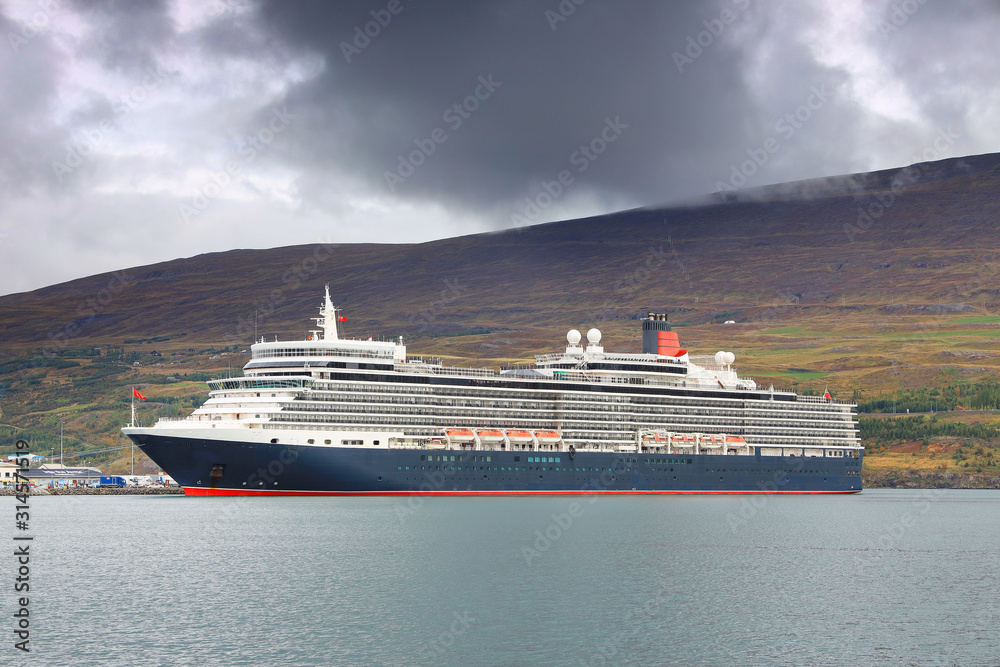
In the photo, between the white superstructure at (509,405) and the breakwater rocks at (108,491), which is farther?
the breakwater rocks at (108,491)

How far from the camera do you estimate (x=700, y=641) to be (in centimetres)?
3569

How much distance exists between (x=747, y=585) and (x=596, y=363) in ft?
213

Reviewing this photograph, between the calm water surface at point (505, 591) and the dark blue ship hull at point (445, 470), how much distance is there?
10922 mm

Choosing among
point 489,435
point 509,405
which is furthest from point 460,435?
point 509,405

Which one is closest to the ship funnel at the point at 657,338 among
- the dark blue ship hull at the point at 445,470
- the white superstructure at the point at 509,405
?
the white superstructure at the point at 509,405

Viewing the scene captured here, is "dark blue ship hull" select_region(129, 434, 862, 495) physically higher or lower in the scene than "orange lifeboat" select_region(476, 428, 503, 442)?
lower

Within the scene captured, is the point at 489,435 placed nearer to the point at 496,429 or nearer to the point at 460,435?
the point at 496,429

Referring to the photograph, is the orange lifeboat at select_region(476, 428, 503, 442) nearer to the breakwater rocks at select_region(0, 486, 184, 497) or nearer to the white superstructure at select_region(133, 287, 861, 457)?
the white superstructure at select_region(133, 287, 861, 457)

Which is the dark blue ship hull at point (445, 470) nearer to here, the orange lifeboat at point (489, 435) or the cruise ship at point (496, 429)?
the cruise ship at point (496, 429)

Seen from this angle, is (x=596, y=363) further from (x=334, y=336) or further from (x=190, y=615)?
(x=190, y=615)

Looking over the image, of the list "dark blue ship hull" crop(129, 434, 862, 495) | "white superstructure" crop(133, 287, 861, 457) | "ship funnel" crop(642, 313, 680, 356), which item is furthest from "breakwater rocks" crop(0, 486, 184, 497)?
"ship funnel" crop(642, 313, 680, 356)

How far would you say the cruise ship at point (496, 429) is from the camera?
3450 inches

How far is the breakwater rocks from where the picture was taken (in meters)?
133

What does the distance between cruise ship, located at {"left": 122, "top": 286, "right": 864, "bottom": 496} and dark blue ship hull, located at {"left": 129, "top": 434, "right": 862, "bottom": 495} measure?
120mm
